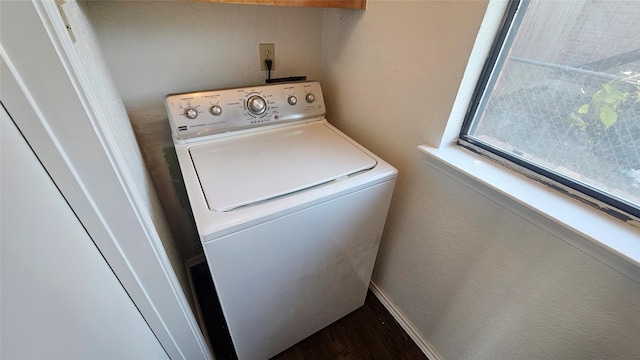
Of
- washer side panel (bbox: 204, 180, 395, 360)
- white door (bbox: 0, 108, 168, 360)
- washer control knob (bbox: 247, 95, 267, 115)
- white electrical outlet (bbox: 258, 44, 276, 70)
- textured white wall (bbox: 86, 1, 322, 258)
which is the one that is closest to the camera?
white door (bbox: 0, 108, 168, 360)

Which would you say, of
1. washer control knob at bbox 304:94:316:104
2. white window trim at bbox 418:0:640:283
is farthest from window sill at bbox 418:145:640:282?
washer control knob at bbox 304:94:316:104

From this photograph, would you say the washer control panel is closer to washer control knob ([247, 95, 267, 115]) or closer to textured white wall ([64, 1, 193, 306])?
Result: washer control knob ([247, 95, 267, 115])

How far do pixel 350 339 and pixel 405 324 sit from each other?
28 centimetres

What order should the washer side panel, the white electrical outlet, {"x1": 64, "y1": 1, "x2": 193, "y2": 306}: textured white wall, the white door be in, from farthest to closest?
1. the white electrical outlet
2. the washer side panel
3. {"x1": 64, "y1": 1, "x2": 193, "y2": 306}: textured white wall
4. the white door

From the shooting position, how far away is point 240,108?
3.62 feet

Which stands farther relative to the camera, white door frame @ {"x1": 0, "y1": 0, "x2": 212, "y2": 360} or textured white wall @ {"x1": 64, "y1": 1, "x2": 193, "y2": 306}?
textured white wall @ {"x1": 64, "y1": 1, "x2": 193, "y2": 306}

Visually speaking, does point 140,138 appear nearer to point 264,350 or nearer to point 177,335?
point 177,335

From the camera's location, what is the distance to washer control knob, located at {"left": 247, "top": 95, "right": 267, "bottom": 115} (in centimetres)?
112

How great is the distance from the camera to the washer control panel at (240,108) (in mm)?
1019

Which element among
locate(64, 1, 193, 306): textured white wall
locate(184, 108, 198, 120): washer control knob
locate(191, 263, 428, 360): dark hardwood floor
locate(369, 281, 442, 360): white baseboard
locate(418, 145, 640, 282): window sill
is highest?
locate(64, 1, 193, 306): textured white wall

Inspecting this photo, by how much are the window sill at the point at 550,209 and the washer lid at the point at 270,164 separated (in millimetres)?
299

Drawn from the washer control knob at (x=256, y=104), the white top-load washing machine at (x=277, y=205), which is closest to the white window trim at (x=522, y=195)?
the white top-load washing machine at (x=277, y=205)

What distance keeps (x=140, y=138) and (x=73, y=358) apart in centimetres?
95

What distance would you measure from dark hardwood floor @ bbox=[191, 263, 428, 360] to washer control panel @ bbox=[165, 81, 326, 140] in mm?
931
